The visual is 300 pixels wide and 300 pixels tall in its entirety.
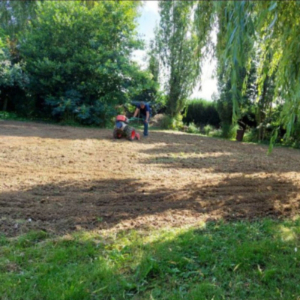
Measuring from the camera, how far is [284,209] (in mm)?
4316

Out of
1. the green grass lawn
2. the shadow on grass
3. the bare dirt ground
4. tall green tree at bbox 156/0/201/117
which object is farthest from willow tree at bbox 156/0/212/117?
the green grass lawn

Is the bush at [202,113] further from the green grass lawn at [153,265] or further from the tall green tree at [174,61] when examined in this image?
the green grass lawn at [153,265]

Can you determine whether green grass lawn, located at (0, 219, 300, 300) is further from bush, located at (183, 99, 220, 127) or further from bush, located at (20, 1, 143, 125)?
bush, located at (183, 99, 220, 127)

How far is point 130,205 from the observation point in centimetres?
429

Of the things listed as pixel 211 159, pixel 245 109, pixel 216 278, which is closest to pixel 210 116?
pixel 245 109

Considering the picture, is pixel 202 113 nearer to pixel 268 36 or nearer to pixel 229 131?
pixel 229 131

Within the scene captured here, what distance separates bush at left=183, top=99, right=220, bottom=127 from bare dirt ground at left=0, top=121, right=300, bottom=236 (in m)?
15.1

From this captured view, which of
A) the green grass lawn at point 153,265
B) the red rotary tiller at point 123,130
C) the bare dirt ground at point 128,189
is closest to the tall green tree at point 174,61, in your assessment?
the red rotary tiller at point 123,130

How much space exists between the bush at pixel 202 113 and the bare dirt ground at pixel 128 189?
15135 millimetres

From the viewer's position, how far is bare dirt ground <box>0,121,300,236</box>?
376cm

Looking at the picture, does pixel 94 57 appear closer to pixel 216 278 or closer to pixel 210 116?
pixel 210 116

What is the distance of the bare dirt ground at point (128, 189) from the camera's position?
3758 millimetres

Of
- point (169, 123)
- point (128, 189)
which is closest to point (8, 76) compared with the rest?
point (169, 123)

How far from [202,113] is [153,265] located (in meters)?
21.7
